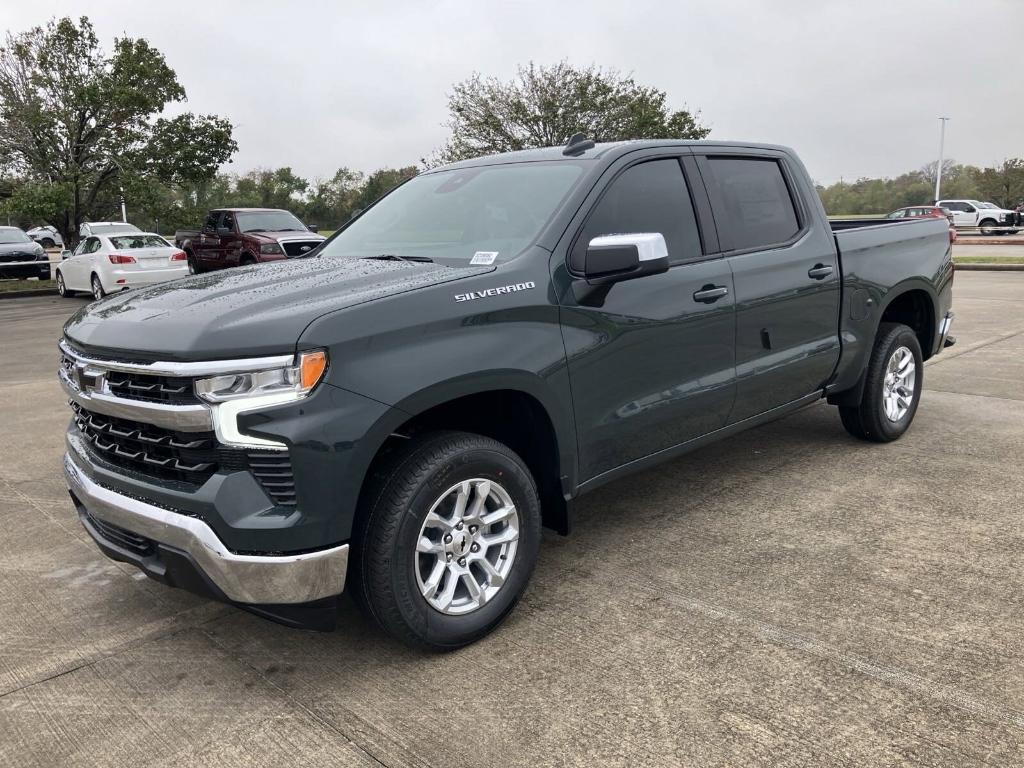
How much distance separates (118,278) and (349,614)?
1497cm

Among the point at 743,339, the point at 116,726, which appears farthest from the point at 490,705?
the point at 743,339

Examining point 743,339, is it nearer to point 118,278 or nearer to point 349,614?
point 349,614

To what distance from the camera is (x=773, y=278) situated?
4289 mm

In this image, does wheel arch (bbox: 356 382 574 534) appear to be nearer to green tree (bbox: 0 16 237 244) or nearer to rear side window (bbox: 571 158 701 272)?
rear side window (bbox: 571 158 701 272)

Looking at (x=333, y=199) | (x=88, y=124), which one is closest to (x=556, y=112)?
(x=88, y=124)

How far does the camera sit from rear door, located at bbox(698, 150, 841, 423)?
4164 millimetres

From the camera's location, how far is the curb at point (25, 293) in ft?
66.6

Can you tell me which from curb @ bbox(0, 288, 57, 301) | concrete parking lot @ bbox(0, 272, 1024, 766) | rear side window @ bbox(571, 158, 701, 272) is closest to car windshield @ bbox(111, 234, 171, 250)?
curb @ bbox(0, 288, 57, 301)

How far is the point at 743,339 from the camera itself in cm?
411

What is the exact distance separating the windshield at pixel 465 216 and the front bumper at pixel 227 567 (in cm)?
139

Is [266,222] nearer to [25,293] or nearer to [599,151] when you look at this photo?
[25,293]

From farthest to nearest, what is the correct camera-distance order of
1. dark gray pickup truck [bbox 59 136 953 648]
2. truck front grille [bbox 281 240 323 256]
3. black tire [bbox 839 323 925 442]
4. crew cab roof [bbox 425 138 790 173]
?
truck front grille [bbox 281 240 323 256], black tire [bbox 839 323 925 442], crew cab roof [bbox 425 138 790 173], dark gray pickup truck [bbox 59 136 953 648]

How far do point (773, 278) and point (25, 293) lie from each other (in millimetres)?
20950

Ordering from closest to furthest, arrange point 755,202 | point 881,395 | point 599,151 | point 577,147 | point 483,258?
1. point 483,258
2. point 599,151
3. point 577,147
4. point 755,202
5. point 881,395
